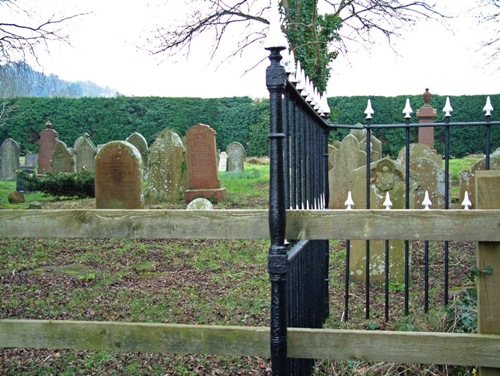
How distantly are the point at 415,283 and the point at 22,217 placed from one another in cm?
467

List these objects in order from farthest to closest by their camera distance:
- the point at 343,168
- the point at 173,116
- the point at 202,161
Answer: the point at 173,116 → the point at 202,161 → the point at 343,168

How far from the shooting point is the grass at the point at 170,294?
12.8 feet

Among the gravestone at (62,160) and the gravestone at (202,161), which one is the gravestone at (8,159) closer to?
the gravestone at (62,160)

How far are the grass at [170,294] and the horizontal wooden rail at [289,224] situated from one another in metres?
1.27

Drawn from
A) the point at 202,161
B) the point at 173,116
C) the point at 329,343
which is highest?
the point at 173,116

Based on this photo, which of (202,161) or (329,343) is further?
(202,161)

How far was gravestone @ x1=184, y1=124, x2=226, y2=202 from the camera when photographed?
12672mm

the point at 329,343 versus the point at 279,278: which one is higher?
the point at 279,278

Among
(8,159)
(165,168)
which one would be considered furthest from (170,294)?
(8,159)

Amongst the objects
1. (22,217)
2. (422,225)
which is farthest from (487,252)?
(22,217)

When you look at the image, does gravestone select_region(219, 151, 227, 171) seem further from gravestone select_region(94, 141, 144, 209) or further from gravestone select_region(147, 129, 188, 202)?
gravestone select_region(94, 141, 144, 209)

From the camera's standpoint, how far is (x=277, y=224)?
7.88ft

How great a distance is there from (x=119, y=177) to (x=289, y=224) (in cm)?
838

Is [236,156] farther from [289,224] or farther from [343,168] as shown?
[289,224]
